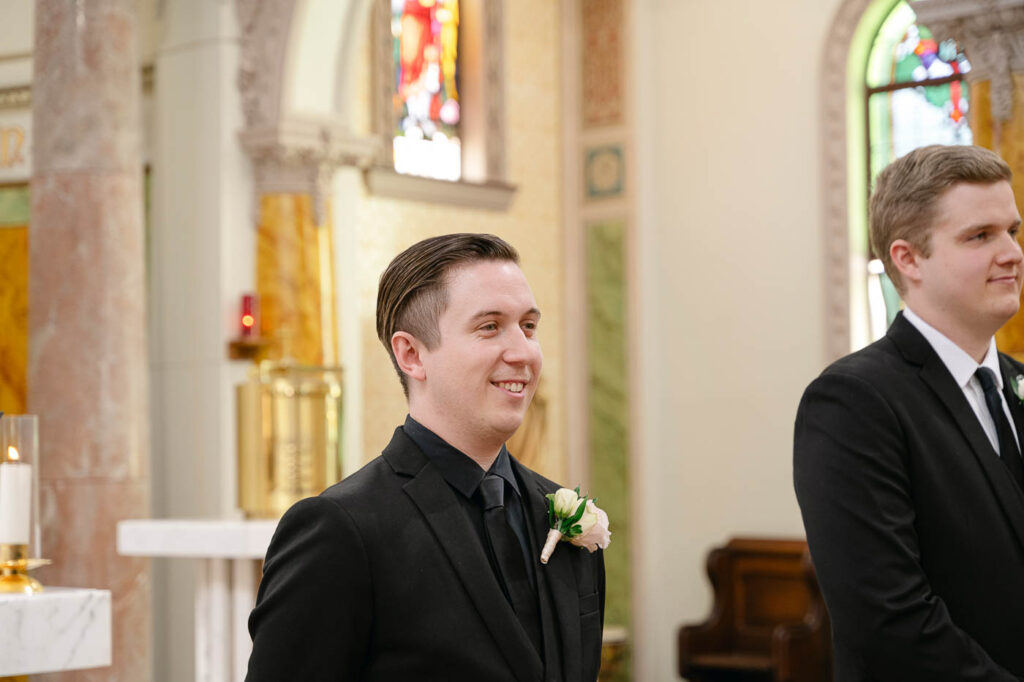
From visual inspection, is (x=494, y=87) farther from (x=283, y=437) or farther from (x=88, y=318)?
(x=283, y=437)

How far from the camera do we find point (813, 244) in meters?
9.18

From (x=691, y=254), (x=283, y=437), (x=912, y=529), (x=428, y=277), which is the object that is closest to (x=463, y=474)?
(x=428, y=277)

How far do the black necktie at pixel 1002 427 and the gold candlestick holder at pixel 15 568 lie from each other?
2717 millimetres

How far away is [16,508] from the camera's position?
402 centimetres

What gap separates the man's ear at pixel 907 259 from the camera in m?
2.49

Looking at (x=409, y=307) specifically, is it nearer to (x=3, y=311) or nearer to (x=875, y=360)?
(x=875, y=360)

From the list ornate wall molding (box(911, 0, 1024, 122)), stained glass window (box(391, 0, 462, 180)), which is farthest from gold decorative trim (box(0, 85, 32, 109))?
ornate wall molding (box(911, 0, 1024, 122))

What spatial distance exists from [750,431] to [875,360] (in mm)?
6955

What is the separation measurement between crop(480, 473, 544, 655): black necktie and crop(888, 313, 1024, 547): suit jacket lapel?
0.88 m

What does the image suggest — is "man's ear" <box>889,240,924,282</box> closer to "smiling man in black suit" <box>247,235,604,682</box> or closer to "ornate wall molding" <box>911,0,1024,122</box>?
"smiling man in black suit" <box>247,235,604,682</box>

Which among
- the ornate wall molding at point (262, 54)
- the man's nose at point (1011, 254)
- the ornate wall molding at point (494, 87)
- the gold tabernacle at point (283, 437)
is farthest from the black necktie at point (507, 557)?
the ornate wall molding at point (494, 87)

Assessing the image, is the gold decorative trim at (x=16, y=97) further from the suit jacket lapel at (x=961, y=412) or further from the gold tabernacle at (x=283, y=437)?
the suit jacket lapel at (x=961, y=412)

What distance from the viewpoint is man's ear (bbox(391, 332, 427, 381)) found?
2.05 metres

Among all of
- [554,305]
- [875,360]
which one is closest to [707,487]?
[554,305]
